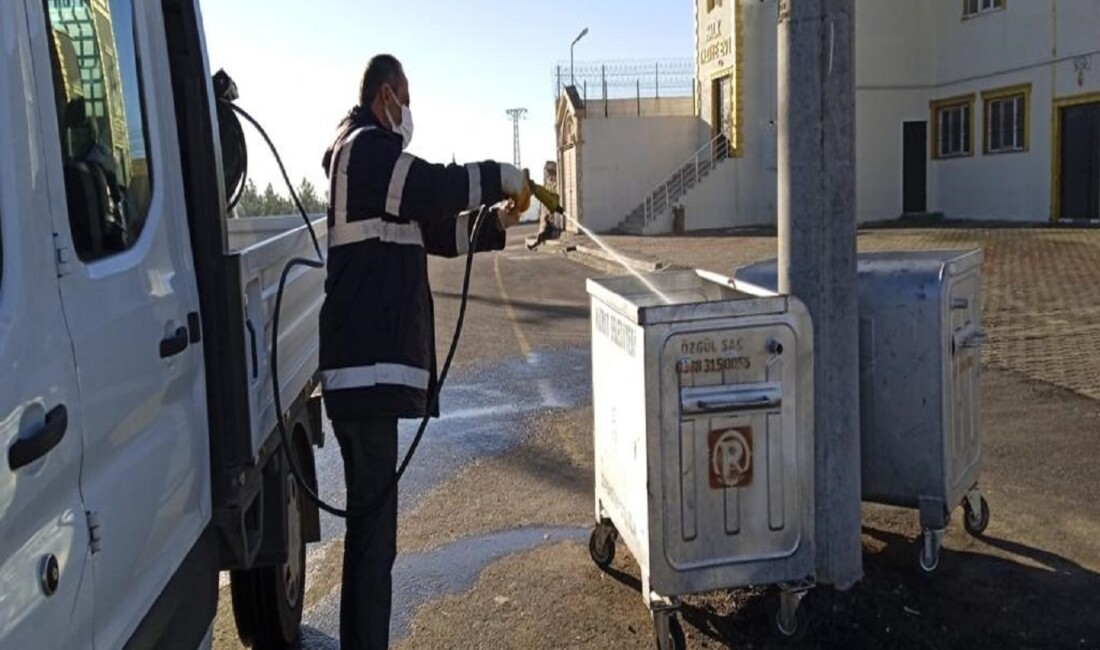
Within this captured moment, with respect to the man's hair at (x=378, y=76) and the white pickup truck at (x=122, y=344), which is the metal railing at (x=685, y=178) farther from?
the white pickup truck at (x=122, y=344)

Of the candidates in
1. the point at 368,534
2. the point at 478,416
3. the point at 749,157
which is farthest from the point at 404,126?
the point at 749,157

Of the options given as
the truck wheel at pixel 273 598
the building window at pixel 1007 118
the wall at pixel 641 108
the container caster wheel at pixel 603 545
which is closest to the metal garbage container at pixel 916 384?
the container caster wheel at pixel 603 545

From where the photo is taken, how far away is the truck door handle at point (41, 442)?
5.84 feet

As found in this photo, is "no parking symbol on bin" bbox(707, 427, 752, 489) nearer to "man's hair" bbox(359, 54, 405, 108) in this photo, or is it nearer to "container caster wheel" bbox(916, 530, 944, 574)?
"container caster wheel" bbox(916, 530, 944, 574)

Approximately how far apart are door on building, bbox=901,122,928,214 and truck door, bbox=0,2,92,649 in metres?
33.4

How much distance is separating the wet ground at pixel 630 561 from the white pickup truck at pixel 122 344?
1.50 m

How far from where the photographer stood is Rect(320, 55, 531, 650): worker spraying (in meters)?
3.78

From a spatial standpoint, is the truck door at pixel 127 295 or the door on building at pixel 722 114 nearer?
the truck door at pixel 127 295

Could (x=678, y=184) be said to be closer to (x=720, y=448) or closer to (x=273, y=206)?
(x=273, y=206)

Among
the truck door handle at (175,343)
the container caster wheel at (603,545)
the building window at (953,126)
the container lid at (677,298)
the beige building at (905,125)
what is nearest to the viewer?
the truck door handle at (175,343)

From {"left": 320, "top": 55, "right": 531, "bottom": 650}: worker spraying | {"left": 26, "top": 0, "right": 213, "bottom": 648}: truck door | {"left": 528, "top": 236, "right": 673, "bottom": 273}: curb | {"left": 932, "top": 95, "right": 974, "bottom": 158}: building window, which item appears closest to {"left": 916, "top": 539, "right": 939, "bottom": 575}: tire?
{"left": 320, "top": 55, "right": 531, "bottom": 650}: worker spraying

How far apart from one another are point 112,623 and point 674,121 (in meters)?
37.1

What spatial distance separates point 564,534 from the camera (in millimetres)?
6008

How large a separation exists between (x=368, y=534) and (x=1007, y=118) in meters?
28.5
